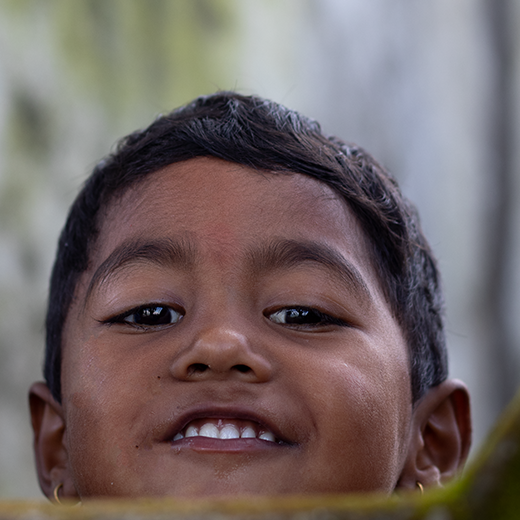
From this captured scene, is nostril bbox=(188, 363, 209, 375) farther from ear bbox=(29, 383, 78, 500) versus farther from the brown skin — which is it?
ear bbox=(29, 383, 78, 500)

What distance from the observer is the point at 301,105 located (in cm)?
361

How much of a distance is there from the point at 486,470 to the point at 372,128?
3.61 metres

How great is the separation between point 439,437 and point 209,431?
1.96 ft

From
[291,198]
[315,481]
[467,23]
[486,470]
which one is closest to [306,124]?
[291,198]

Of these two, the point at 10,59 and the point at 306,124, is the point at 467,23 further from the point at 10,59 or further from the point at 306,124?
the point at 306,124

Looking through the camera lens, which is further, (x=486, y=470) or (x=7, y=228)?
(x=7, y=228)

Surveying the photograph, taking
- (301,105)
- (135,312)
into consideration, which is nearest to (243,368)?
(135,312)

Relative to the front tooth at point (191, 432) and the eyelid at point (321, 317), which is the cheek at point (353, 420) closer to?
the eyelid at point (321, 317)

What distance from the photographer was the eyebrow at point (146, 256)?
1.14 metres

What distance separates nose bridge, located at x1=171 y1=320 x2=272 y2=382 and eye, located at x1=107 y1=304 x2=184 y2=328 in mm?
137

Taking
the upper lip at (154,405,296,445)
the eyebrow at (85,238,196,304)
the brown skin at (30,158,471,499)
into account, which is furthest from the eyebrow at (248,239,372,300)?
the upper lip at (154,405,296,445)

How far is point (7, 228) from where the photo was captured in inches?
104

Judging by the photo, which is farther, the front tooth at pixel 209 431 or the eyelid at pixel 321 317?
the eyelid at pixel 321 317

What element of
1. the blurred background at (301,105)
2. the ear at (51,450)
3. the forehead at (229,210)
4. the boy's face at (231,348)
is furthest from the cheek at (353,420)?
the blurred background at (301,105)
